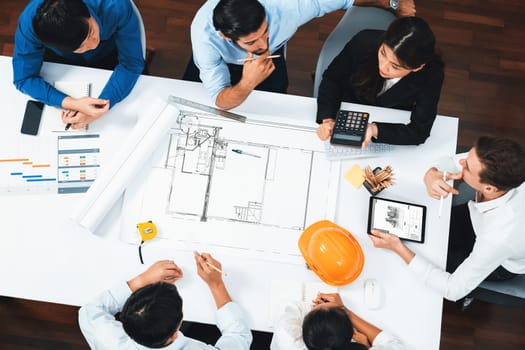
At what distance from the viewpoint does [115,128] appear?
1.79 meters

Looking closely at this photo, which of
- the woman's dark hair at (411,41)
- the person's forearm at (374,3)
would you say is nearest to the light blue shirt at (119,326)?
the woman's dark hair at (411,41)

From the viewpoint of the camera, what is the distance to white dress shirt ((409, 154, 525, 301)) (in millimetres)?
1567

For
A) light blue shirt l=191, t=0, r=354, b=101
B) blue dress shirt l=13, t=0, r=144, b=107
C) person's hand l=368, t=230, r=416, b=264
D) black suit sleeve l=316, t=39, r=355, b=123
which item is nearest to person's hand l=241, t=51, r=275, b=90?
light blue shirt l=191, t=0, r=354, b=101

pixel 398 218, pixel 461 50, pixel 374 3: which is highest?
pixel 461 50

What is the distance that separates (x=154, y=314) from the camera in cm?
141

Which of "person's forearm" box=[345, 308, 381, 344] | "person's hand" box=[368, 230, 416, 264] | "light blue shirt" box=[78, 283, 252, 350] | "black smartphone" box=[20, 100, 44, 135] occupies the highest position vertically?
"black smartphone" box=[20, 100, 44, 135]

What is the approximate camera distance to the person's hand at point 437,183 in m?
1.69

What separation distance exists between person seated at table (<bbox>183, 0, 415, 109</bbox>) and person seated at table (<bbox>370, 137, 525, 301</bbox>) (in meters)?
0.72

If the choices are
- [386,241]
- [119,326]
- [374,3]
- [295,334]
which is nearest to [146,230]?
[119,326]

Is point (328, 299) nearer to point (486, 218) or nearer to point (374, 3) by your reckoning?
point (486, 218)

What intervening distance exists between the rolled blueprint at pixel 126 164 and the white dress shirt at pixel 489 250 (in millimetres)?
992

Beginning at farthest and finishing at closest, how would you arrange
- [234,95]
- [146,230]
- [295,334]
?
[234,95], [146,230], [295,334]

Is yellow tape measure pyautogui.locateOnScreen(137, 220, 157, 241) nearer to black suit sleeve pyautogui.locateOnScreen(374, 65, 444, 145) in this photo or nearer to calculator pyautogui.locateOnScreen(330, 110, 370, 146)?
calculator pyautogui.locateOnScreen(330, 110, 370, 146)

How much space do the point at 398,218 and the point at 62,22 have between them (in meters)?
1.30
